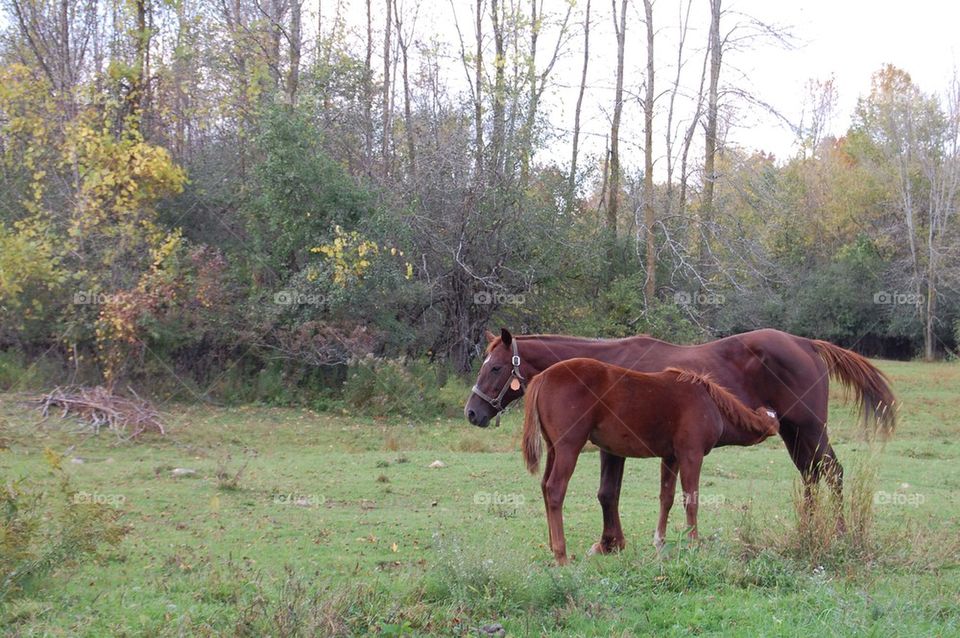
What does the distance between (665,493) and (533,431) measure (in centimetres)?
129

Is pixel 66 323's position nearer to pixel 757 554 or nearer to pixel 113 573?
pixel 113 573

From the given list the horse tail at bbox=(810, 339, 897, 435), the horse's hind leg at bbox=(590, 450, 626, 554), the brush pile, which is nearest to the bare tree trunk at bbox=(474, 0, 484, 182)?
the brush pile

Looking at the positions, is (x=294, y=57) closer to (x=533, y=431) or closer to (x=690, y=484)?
(x=533, y=431)

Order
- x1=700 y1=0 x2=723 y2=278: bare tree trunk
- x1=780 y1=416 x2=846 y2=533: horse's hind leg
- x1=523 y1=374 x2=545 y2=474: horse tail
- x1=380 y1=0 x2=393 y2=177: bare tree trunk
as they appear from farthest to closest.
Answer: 1. x1=700 y1=0 x2=723 y2=278: bare tree trunk
2. x1=380 y1=0 x2=393 y2=177: bare tree trunk
3. x1=780 y1=416 x2=846 y2=533: horse's hind leg
4. x1=523 y1=374 x2=545 y2=474: horse tail

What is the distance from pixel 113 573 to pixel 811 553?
5494 millimetres

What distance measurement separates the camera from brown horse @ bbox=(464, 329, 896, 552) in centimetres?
790

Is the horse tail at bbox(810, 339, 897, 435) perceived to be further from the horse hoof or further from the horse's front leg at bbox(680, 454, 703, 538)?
the horse hoof

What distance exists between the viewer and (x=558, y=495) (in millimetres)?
6957

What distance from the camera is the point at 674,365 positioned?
8266 millimetres

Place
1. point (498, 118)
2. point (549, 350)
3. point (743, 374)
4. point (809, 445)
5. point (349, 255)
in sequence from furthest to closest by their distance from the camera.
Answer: point (498, 118) → point (349, 255) → point (809, 445) → point (743, 374) → point (549, 350)

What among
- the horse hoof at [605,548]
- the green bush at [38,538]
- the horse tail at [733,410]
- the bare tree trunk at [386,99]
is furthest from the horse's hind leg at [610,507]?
the bare tree trunk at [386,99]

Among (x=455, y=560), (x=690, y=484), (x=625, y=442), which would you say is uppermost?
(x=625, y=442)

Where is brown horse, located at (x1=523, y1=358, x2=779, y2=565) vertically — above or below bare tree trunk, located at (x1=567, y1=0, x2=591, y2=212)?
below

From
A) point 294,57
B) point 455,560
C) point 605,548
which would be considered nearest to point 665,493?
point 605,548
